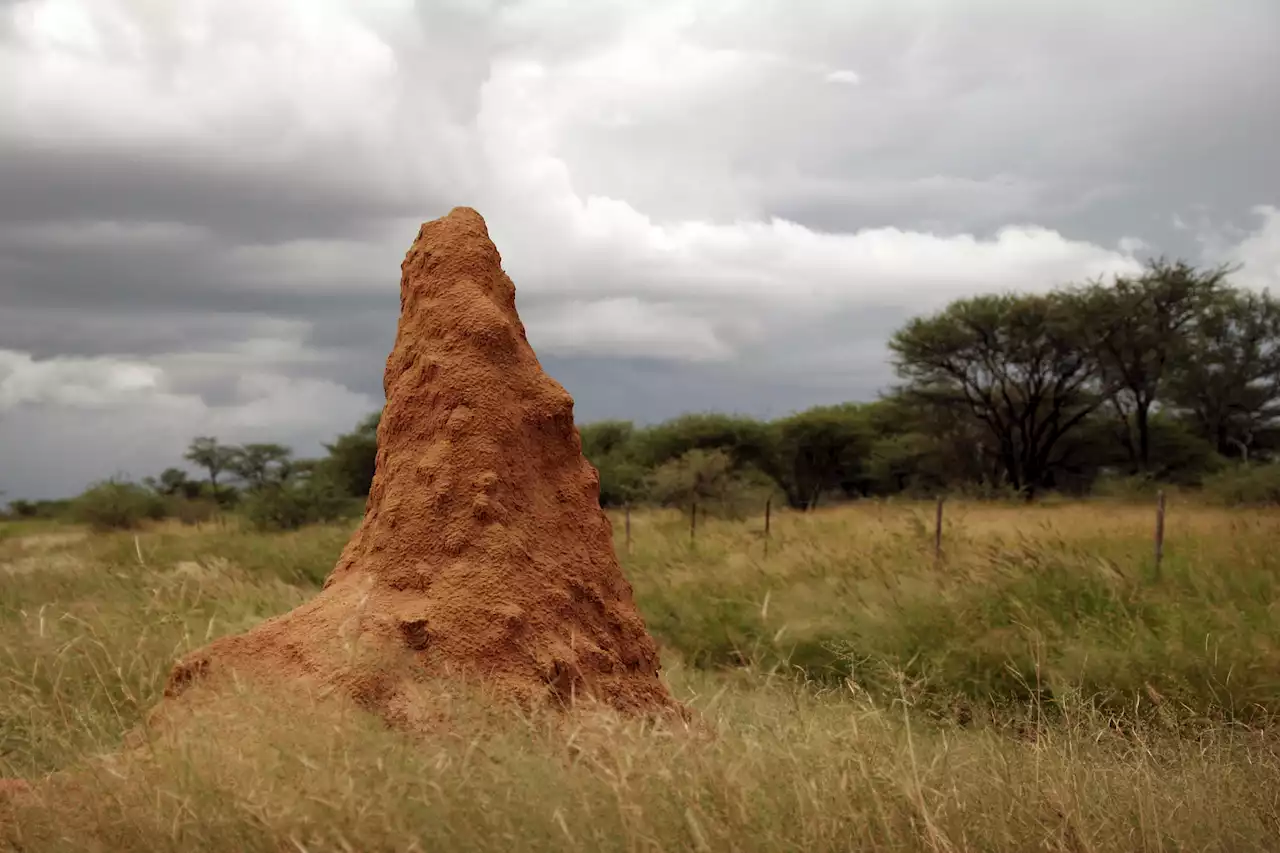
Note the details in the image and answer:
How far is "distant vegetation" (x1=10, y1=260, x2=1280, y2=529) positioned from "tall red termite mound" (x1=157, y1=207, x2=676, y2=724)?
69.5 ft

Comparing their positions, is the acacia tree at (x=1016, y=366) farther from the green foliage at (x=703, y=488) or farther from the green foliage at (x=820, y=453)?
the green foliage at (x=703, y=488)

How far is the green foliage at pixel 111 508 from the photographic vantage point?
24031 mm

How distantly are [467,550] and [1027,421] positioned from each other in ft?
104

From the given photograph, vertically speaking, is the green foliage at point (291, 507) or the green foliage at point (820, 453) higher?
the green foliage at point (820, 453)

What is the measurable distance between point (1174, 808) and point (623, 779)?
1.71m

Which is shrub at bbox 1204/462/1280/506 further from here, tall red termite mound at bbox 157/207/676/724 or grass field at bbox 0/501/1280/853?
tall red termite mound at bbox 157/207/676/724

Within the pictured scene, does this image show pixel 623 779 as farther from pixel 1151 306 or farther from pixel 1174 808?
pixel 1151 306

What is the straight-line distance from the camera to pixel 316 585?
34.5ft

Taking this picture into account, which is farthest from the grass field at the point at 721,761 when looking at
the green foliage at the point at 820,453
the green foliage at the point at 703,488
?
the green foliage at the point at 820,453

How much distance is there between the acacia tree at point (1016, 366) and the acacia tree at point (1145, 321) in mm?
473

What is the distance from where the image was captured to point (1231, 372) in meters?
30.9

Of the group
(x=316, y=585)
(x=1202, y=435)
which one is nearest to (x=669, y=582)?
(x=316, y=585)

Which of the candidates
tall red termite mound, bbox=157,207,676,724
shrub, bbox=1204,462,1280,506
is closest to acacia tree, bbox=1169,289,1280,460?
shrub, bbox=1204,462,1280,506

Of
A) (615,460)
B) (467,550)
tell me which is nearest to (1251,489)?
(615,460)
